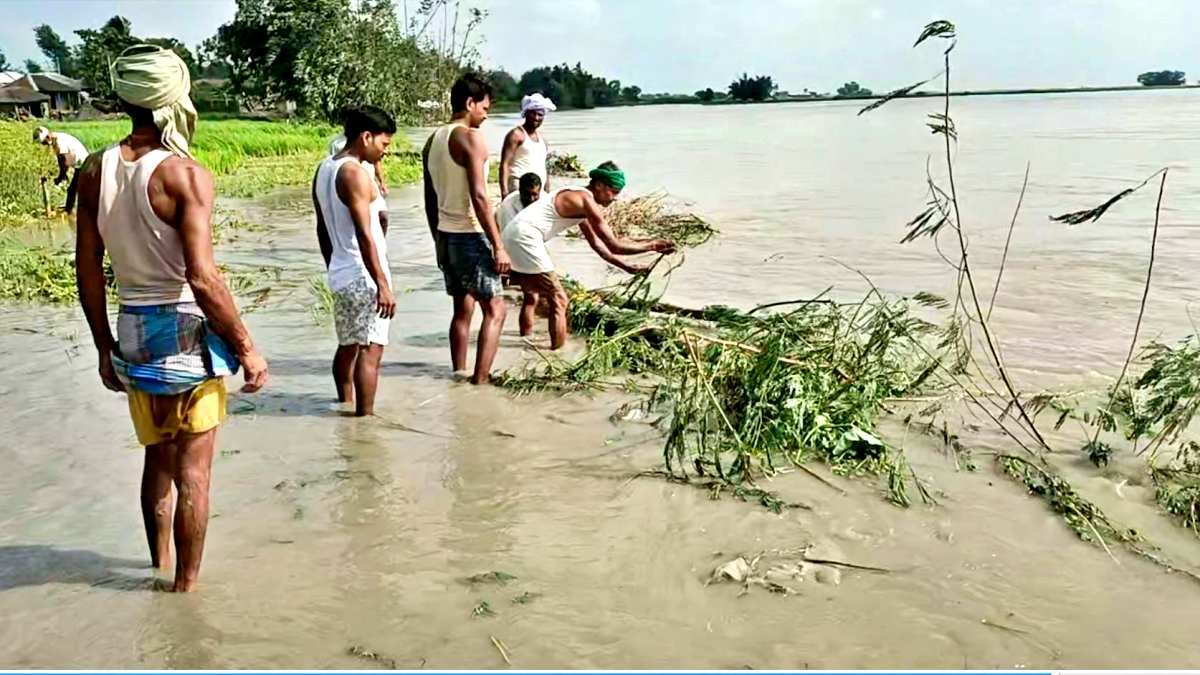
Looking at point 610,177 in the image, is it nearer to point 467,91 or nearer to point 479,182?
point 479,182

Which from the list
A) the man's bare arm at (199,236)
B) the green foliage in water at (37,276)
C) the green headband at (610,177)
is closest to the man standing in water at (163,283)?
the man's bare arm at (199,236)

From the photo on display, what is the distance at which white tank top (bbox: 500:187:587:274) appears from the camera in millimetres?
6195

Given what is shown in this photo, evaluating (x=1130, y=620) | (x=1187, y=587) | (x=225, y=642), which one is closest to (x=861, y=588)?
(x=1130, y=620)

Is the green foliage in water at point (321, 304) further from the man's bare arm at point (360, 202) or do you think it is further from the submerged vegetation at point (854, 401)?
the man's bare arm at point (360, 202)

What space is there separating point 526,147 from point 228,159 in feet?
67.4

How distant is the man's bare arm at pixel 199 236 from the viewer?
9.46 feet

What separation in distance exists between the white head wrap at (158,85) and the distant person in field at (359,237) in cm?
178

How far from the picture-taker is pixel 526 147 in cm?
773

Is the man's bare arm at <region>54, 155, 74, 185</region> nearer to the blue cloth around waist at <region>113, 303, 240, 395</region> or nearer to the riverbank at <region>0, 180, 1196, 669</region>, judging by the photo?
the riverbank at <region>0, 180, 1196, 669</region>

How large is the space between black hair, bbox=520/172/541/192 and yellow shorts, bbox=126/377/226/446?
3.69m

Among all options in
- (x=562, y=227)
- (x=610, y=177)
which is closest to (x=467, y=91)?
(x=610, y=177)

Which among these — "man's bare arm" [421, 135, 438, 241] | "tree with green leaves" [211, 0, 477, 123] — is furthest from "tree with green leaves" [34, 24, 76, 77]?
"man's bare arm" [421, 135, 438, 241]

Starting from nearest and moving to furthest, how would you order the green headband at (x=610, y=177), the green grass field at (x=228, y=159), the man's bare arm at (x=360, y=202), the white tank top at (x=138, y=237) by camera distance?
the white tank top at (x=138, y=237)
the man's bare arm at (x=360, y=202)
the green headband at (x=610, y=177)
the green grass field at (x=228, y=159)

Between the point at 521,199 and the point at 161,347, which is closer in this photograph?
the point at 161,347
